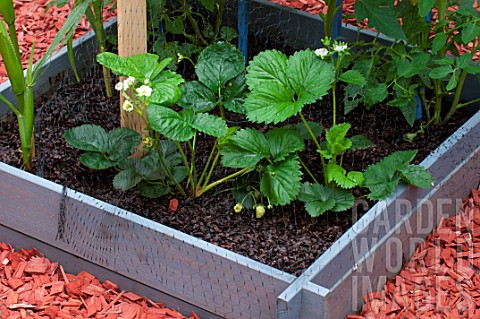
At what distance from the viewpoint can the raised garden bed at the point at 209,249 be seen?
2.59m

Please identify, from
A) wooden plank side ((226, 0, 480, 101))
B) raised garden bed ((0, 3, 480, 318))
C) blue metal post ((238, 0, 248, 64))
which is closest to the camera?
raised garden bed ((0, 3, 480, 318))

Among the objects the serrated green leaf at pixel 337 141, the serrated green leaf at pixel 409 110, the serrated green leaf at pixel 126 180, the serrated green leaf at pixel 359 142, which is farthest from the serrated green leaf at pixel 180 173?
the serrated green leaf at pixel 409 110

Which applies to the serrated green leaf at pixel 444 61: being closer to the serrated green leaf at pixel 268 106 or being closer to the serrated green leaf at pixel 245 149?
the serrated green leaf at pixel 268 106

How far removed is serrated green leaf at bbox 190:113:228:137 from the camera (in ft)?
8.98

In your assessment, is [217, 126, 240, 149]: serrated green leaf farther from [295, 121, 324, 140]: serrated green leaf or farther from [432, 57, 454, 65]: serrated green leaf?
[432, 57, 454, 65]: serrated green leaf

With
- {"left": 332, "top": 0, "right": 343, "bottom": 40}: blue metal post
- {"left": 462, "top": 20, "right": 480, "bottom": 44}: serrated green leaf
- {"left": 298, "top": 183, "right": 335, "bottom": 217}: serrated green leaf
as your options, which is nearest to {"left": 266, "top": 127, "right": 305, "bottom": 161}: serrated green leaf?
{"left": 298, "top": 183, "right": 335, "bottom": 217}: serrated green leaf

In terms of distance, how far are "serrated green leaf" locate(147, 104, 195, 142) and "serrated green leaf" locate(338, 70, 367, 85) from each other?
1.89 ft

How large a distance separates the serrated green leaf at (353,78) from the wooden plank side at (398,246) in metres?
0.45

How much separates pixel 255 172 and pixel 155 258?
0.49 meters

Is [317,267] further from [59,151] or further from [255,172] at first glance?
Answer: [59,151]

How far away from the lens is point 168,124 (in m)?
2.72

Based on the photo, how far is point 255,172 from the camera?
9.99 ft

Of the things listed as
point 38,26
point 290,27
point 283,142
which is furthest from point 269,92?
point 38,26

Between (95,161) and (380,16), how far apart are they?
112 centimetres
